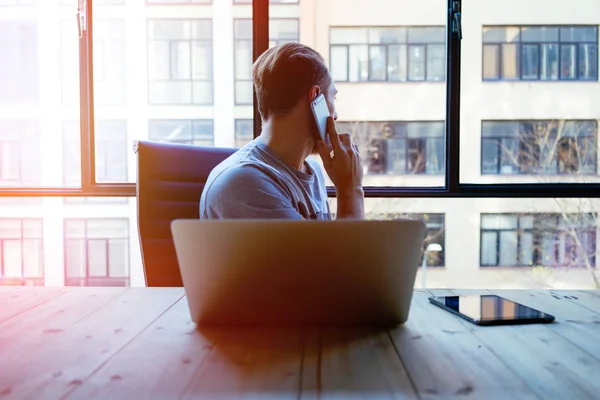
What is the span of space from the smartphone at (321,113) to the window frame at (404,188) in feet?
2.82

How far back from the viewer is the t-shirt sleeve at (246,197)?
1.19 meters

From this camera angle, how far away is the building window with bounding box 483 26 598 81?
330 centimetres

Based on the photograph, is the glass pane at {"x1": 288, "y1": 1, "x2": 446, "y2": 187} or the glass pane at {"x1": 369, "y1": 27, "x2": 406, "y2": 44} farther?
the glass pane at {"x1": 369, "y1": 27, "x2": 406, "y2": 44}

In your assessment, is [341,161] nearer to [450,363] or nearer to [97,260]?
[450,363]

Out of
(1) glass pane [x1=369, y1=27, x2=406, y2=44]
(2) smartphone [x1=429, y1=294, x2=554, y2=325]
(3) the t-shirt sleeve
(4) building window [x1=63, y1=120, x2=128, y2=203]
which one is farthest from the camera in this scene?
(1) glass pane [x1=369, y1=27, x2=406, y2=44]

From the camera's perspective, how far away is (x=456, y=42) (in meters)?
2.33

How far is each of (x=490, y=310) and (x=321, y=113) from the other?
0.76 m

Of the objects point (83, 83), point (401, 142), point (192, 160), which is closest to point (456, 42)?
point (401, 142)

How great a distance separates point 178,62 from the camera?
3.34 m

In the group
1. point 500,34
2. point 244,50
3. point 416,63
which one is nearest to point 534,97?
point 500,34

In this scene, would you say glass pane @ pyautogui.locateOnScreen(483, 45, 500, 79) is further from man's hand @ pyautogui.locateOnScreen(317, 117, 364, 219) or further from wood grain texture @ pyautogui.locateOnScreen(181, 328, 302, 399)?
wood grain texture @ pyautogui.locateOnScreen(181, 328, 302, 399)

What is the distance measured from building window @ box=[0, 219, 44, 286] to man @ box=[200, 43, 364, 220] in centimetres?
278

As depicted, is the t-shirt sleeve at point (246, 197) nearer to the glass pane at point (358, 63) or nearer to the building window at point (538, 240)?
the glass pane at point (358, 63)

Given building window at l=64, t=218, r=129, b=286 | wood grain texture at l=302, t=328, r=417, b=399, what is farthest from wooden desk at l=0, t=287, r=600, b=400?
building window at l=64, t=218, r=129, b=286
